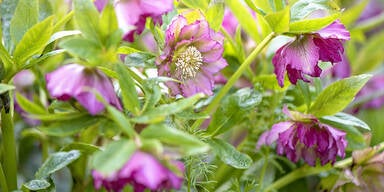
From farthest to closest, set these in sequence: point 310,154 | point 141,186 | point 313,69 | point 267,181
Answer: point 267,181 → point 310,154 → point 313,69 → point 141,186

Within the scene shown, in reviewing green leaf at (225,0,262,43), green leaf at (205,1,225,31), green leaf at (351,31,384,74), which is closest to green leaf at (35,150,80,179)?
green leaf at (205,1,225,31)

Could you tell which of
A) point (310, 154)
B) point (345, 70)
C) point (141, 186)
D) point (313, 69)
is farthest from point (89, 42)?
point (345, 70)

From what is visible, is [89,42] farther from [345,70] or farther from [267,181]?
[345,70]

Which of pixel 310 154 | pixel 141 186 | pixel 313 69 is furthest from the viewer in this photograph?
pixel 310 154

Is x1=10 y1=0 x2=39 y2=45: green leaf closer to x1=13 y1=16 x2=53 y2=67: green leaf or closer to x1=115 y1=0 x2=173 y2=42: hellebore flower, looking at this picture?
x1=13 y1=16 x2=53 y2=67: green leaf

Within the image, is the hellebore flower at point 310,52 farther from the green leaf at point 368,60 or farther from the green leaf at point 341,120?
the green leaf at point 368,60

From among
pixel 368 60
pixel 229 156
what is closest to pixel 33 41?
pixel 229 156
